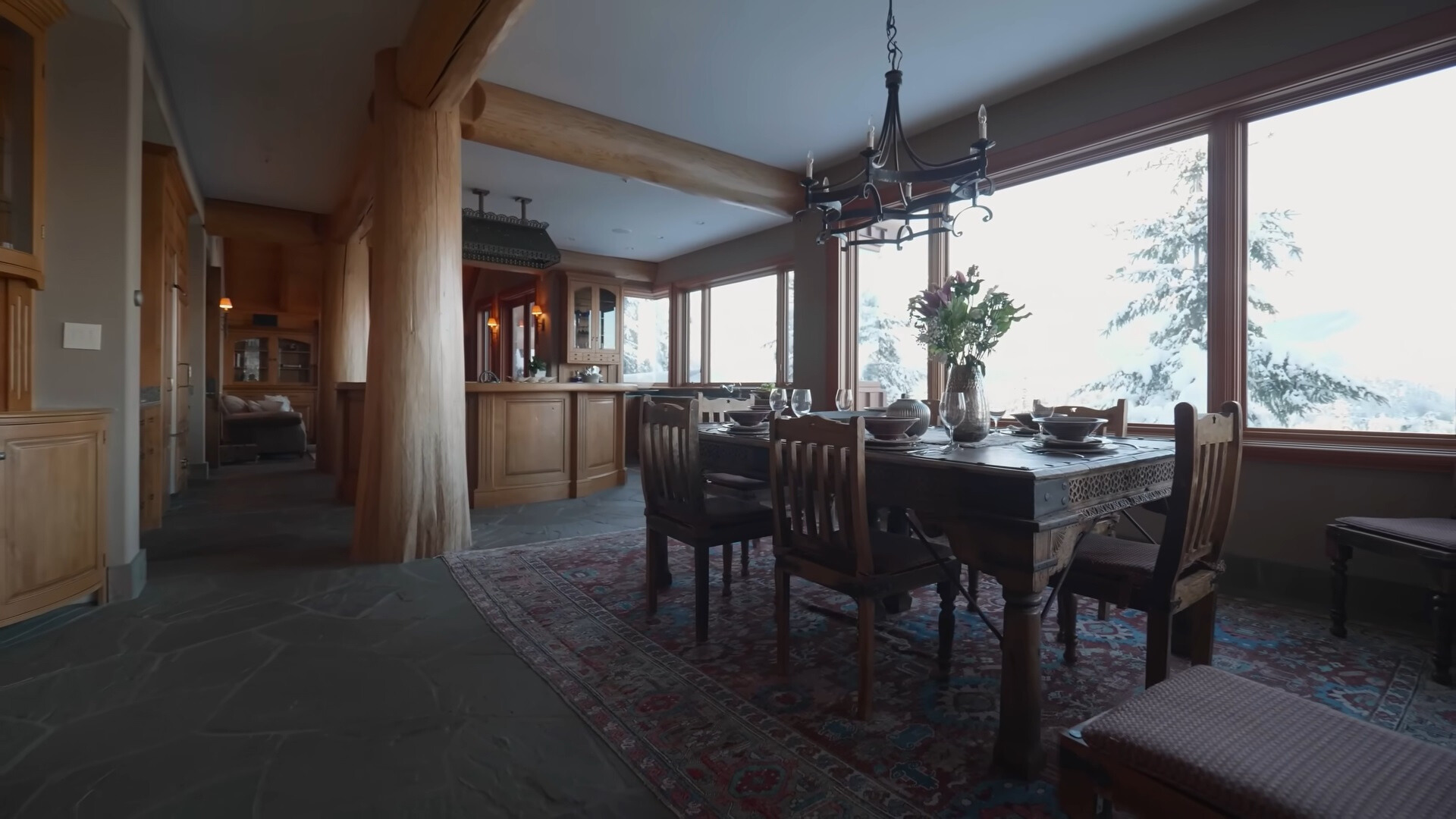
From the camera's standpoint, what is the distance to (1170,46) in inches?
143

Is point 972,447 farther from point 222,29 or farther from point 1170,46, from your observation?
point 222,29

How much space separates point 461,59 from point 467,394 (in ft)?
8.33

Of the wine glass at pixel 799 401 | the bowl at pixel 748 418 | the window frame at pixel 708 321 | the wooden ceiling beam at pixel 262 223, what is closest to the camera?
the bowl at pixel 748 418

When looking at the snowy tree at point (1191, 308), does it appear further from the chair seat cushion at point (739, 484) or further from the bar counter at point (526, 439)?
the bar counter at point (526, 439)

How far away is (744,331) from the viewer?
8484 mm

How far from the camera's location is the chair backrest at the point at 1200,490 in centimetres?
170

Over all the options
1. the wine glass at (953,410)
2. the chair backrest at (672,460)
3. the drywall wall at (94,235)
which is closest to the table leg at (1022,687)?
the wine glass at (953,410)

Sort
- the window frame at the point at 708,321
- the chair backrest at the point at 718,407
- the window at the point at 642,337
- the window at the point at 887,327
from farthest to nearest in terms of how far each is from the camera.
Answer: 1. the window at the point at 642,337
2. the window frame at the point at 708,321
3. the window at the point at 887,327
4. the chair backrest at the point at 718,407

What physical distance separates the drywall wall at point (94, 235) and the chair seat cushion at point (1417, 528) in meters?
5.31

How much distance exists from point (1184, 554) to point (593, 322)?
28.6ft

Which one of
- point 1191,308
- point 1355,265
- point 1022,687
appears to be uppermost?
point 1355,265

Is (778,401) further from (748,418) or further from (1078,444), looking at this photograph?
(1078,444)

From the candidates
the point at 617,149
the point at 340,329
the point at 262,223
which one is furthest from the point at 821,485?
the point at 262,223

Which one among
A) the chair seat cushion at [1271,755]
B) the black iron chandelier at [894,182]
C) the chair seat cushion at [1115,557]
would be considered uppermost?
the black iron chandelier at [894,182]
